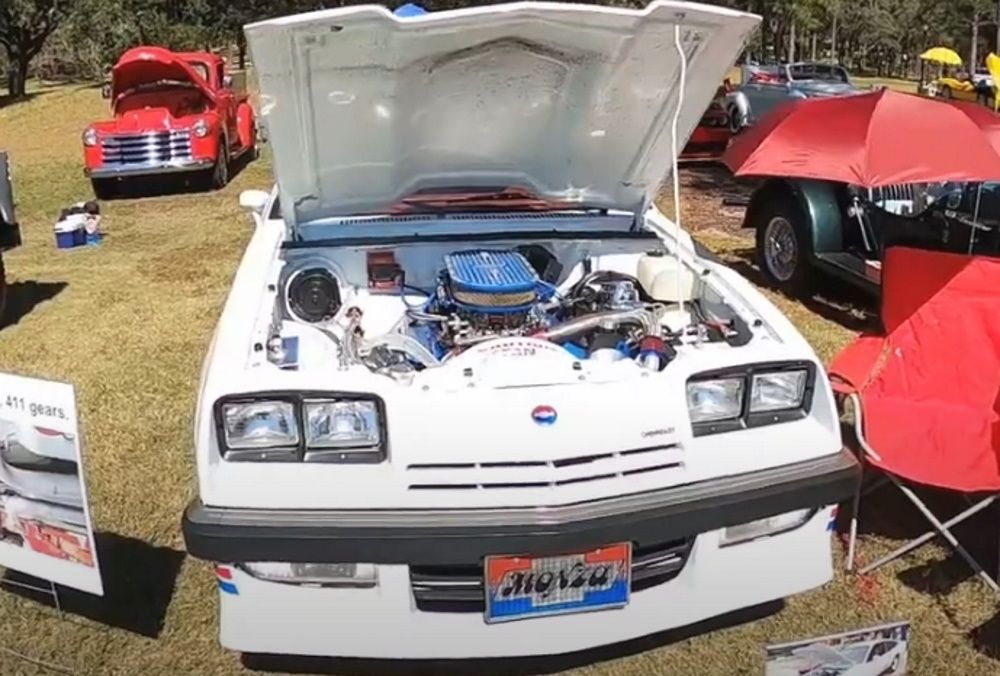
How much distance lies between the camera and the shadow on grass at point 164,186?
36.4ft

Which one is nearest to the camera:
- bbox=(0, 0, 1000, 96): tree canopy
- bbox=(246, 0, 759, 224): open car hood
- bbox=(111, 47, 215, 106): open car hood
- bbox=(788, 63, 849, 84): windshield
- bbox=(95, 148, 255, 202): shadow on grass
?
bbox=(246, 0, 759, 224): open car hood

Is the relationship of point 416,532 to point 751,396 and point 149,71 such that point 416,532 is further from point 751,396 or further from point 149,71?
point 149,71

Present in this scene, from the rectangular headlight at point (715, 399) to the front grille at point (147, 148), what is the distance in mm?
9310

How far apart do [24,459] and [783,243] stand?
5050 millimetres

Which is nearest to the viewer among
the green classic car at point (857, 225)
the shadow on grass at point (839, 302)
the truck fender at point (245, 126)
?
the green classic car at point (857, 225)

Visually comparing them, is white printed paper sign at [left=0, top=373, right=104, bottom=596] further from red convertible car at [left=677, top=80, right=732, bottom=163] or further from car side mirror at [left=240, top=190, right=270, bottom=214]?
red convertible car at [left=677, top=80, right=732, bottom=163]

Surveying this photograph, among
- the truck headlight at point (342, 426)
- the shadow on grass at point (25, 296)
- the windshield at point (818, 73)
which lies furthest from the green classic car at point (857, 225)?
the windshield at point (818, 73)

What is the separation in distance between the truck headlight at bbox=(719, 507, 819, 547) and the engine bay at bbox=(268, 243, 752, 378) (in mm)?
498

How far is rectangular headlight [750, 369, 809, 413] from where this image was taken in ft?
8.80

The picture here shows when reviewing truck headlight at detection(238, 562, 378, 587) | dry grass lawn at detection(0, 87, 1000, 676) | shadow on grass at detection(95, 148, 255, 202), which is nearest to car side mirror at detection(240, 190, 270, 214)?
dry grass lawn at detection(0, 87, 1000, 676)

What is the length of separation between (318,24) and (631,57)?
100cm

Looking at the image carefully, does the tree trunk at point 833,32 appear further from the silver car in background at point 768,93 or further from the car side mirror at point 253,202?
the car side mirror at point 253,202

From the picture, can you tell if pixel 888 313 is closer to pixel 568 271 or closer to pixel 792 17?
pixel 568 271

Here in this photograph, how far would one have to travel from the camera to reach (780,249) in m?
6.62
